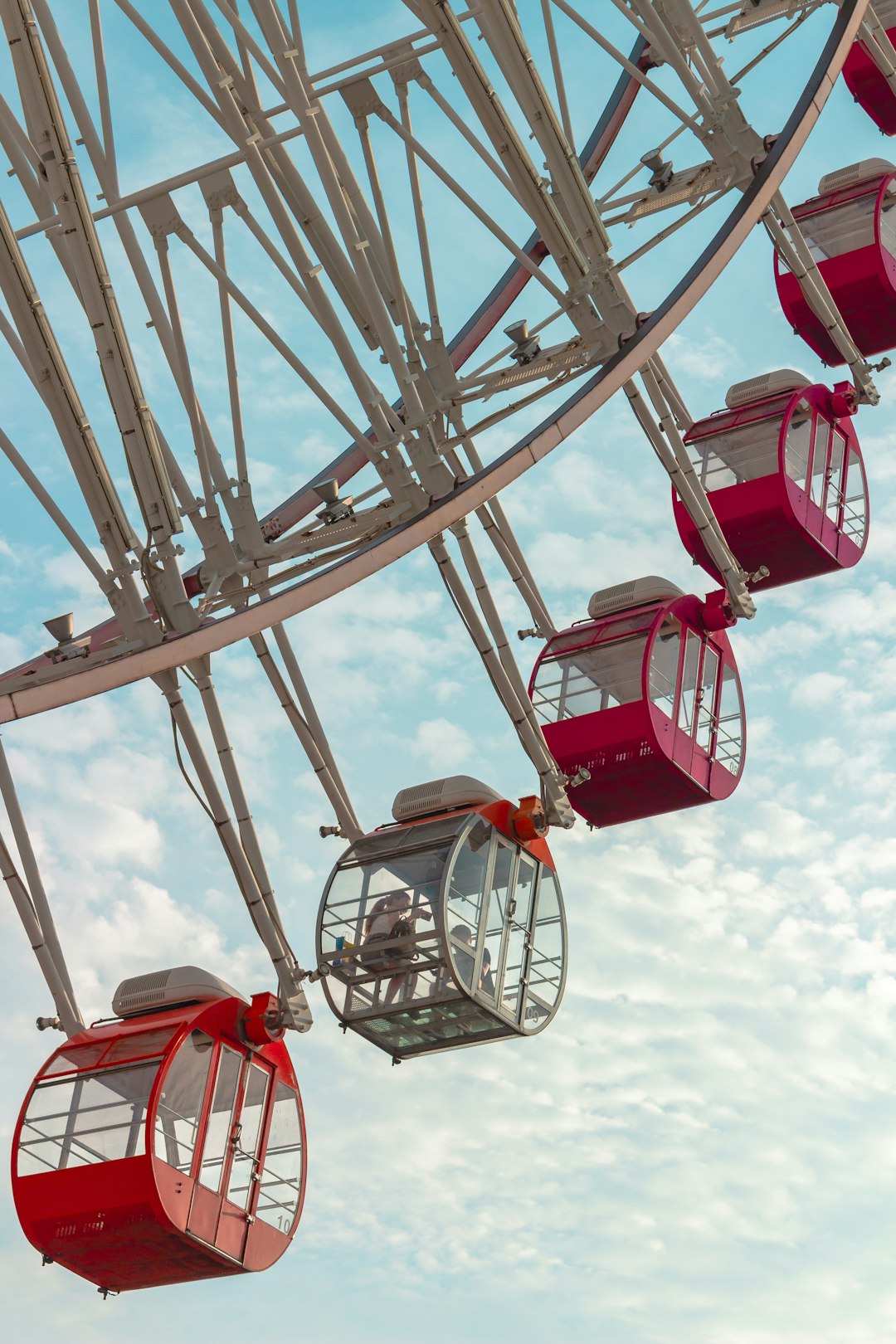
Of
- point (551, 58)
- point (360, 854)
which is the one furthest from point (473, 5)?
point (360, 854)

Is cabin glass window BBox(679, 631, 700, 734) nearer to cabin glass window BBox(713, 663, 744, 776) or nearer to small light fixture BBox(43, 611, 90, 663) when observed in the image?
cabin glass window BBox(713, 663, 744, 776)

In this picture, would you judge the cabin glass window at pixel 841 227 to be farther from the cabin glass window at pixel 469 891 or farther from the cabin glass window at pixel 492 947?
the cabin glass window at pixel 492 947

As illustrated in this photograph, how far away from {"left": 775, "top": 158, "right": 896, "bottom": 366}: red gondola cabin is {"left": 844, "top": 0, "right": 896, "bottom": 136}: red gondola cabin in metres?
1.27

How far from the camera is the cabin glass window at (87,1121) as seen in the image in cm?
1966

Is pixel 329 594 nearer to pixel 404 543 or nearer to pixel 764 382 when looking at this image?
pixel 404 543

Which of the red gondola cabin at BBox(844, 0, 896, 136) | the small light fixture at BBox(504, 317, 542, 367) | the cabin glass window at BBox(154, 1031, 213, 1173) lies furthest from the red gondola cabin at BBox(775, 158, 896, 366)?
the cabin glass window at BBox(154, 1031, 213, 1173)

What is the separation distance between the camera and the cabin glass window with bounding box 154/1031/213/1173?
64.2ft

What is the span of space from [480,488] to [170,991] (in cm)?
661

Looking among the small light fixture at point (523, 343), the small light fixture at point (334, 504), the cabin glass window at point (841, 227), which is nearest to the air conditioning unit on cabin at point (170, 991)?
the small light fixture at point (334, 504)

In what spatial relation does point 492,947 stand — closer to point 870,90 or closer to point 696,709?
point 696,709

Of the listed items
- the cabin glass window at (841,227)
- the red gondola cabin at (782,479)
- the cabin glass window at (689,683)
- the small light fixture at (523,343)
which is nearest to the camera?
the small light fixture at (523,343)

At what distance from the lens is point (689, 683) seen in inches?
943

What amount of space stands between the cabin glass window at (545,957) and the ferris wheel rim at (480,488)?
16.0 ft

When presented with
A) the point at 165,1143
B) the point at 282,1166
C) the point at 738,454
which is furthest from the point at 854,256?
the point at 165,1143
